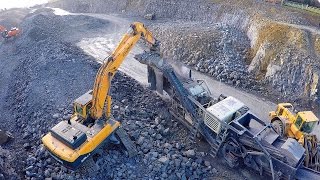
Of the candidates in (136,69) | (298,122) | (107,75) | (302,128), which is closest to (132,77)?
(136,69)

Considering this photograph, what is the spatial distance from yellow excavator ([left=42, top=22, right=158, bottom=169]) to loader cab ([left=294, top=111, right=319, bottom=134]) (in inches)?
342

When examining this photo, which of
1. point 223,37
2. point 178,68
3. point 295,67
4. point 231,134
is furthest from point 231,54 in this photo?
point 231,134

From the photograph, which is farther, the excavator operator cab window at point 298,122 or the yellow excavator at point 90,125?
the excavator operator cab window at point 298,122

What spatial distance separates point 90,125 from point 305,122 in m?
10.3

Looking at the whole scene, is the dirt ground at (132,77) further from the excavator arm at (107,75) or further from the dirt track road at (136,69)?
the excavator arm at (107,75)

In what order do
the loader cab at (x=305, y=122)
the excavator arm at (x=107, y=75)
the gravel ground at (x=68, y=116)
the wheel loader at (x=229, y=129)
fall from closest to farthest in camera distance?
the excavator arm at (x=107, y=75)
the wheel loader at (x=229, y=129)
the gravel ground at (x=68, y=116)
the loader cab at (x=305, y=122)

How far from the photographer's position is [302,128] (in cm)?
1591

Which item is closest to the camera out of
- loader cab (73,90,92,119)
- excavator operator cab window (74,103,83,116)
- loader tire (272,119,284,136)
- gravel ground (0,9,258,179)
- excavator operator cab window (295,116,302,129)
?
Answer: loader cab (73,90,92,119)

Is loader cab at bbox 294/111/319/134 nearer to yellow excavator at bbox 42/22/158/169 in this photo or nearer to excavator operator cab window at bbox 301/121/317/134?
excavator operator cab window at bbox 301/121/317/134

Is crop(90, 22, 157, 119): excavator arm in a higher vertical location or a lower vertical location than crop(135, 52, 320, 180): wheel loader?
higher

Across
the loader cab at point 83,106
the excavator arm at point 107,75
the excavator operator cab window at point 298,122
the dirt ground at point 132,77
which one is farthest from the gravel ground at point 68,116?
the excavator operator cab window at point 298,122

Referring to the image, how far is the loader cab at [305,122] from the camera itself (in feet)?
51.3

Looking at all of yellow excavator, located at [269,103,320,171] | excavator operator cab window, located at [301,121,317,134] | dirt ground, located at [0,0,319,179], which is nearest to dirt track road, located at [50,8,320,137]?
dirt ground, located at [0,0,319,179]

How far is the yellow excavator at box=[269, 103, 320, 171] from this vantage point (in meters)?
15.3
